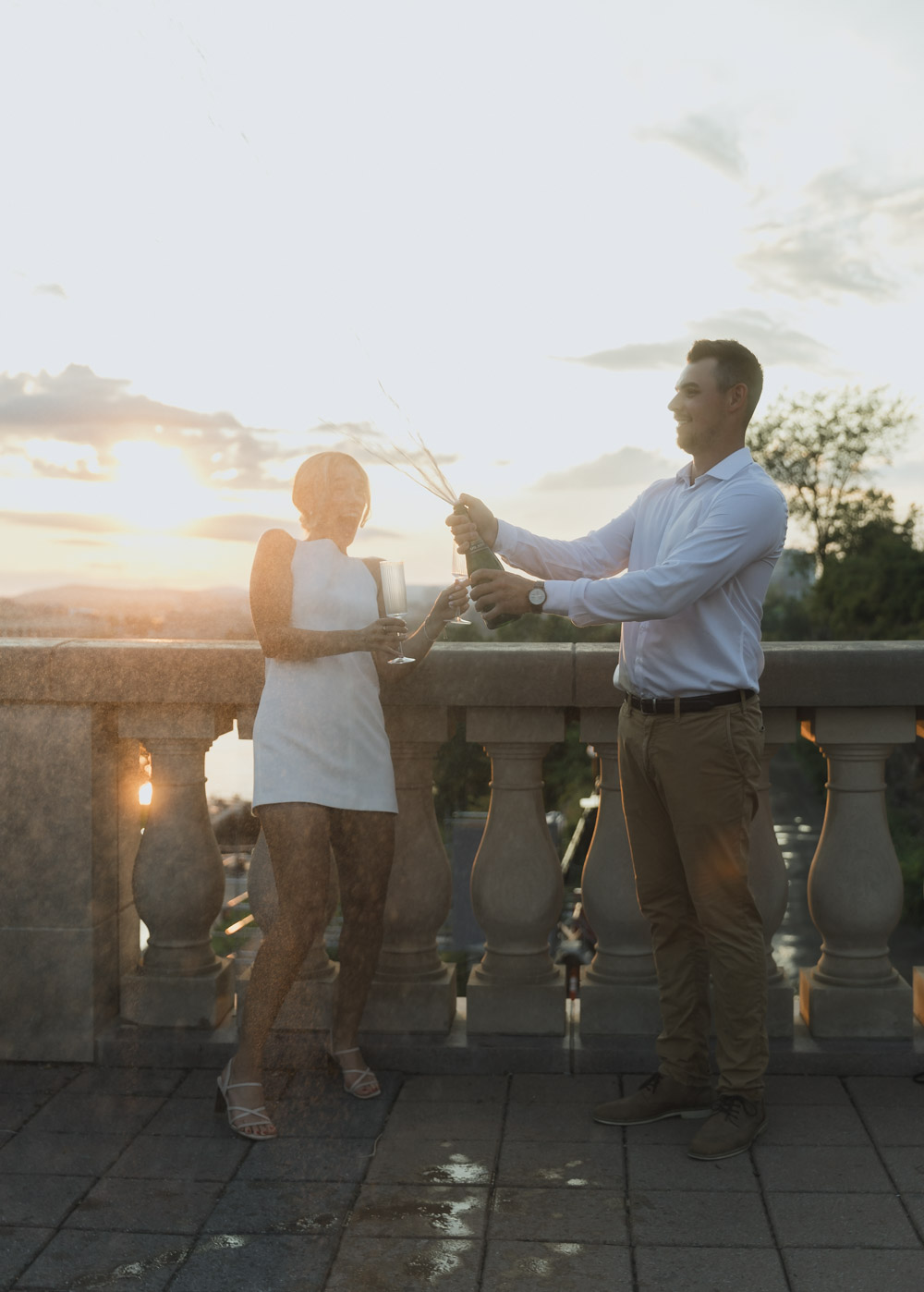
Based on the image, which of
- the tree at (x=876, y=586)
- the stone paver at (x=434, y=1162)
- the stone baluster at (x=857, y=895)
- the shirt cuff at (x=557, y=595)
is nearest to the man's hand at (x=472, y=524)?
the shirt cuff at (x=557, y=595)

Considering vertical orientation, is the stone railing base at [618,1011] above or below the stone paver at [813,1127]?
above

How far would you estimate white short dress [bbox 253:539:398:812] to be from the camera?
11.4 ft

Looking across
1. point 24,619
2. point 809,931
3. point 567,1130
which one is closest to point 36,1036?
point 24,619

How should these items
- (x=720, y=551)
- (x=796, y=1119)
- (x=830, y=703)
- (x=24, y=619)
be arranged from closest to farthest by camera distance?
(x=720, y=551) < (x=796, y=1119) < (x=830, y=703) < (x=24, y=619)

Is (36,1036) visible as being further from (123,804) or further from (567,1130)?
(567,1130)

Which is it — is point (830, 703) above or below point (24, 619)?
below

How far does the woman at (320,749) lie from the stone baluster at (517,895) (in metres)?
0.39

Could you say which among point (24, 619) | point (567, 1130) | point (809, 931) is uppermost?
point (24, 619)

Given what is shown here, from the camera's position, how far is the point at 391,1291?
8.46ft

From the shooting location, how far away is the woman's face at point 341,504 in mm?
3666

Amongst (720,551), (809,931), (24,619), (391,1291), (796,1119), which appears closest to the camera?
(391,1291)

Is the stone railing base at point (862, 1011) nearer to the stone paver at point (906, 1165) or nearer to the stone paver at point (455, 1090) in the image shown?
the stone paver at point (906, 1165)

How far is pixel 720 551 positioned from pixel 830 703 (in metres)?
0.78

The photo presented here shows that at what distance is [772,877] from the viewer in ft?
12.5
